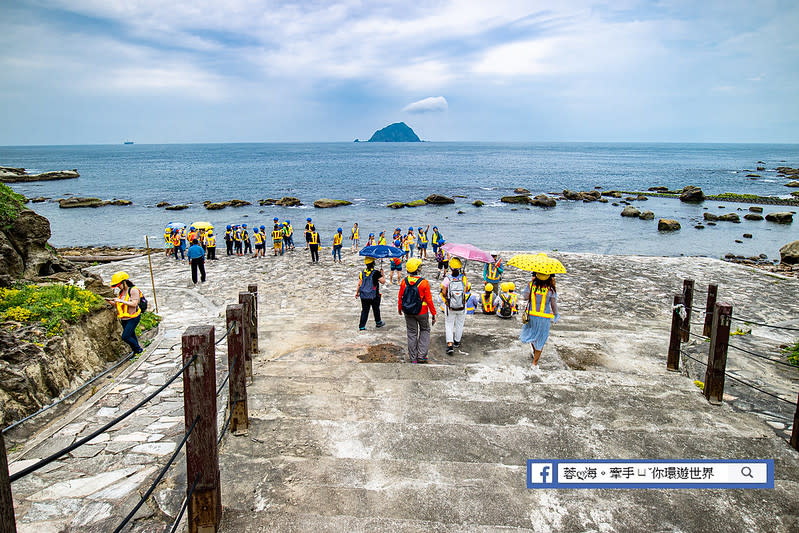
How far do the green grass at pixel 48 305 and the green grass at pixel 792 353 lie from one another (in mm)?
10839

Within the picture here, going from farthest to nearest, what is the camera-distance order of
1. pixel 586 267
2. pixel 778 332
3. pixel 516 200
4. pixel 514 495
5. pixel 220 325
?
pixel 516 200, pixel 586 267, pixel 220 325, pixel 778 332, pixel 514 495

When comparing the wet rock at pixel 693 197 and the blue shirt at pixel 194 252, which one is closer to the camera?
the blue shirt at pixel 194 252

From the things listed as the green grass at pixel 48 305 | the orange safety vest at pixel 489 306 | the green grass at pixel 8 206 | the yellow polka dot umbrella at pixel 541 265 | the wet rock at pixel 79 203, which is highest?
the green grass at pixel 8 206

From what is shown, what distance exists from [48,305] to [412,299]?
5648mm

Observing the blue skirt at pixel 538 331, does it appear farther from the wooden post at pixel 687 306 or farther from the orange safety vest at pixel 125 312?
the orange safety vest at pixel 125 312

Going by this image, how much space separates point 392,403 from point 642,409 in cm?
285

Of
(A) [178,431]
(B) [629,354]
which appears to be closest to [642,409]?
(B) [629,354]

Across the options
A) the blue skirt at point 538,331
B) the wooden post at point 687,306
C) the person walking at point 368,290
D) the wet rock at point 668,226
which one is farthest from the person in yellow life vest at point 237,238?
the wet rock at point 668,226

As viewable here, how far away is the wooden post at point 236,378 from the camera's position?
4590 mm

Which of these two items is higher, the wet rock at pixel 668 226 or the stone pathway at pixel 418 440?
the stone pathway at pixel 418 440

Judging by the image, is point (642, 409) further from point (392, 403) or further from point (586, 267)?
point (586, 267)

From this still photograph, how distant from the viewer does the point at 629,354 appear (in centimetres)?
772

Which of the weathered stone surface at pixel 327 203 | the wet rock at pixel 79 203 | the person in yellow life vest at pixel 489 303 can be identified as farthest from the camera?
the wet rock at pixel 79 203

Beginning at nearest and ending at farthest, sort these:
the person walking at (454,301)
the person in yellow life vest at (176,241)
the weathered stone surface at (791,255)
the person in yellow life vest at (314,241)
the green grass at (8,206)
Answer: the person walking at (454,301) → the green grass at (8,206) → the person in yellow life vest at (314,241) → the person in yellow life vest at (176,241) → the weathered stone surface at (791,255)
